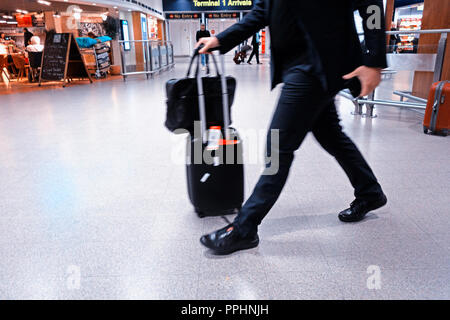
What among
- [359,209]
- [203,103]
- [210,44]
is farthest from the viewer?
[359,209]

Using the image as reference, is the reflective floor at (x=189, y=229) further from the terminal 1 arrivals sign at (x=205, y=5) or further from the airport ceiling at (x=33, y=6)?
the terminal 1 arrivals sign at (x=205, y=5)

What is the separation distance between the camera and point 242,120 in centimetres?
417

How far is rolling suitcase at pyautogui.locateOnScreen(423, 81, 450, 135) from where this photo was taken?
314 cm

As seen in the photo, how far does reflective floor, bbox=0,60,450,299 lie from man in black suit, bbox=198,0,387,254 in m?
0.24

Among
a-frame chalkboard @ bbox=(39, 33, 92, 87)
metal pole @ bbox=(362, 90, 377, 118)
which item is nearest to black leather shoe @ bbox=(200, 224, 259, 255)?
metal pole @ bbox=(362, 90, 377, 118)

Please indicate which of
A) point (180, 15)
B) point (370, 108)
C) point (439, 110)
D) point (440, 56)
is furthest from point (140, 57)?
point (180, 15)

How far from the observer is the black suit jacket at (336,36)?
48.0 inches

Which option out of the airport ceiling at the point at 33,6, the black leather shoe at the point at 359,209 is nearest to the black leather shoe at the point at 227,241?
the black leather shoe at the point at 359,209

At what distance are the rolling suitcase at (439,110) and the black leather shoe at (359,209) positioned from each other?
1958 mm

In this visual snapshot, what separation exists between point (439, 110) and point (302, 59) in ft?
8.32

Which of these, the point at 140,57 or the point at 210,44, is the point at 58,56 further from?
the point at 210,44

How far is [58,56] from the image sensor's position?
8188 millimetres

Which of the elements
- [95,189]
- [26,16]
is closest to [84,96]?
A: [95,189]
